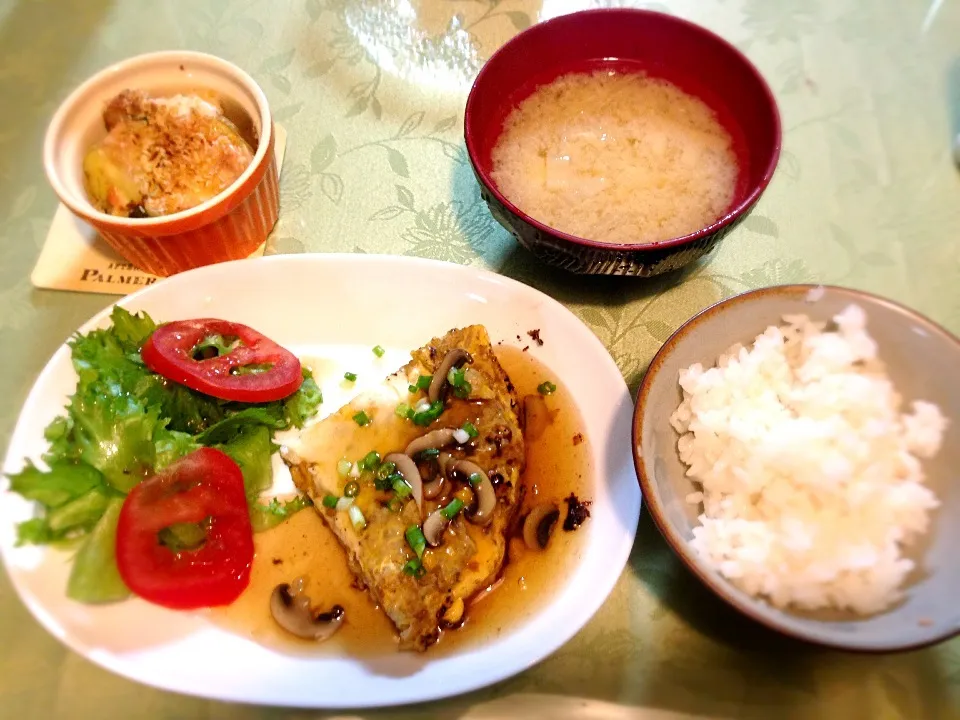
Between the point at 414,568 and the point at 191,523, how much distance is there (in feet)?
2.10

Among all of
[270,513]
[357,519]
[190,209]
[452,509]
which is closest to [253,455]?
[270,513]

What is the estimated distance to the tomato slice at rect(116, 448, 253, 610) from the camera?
5.67ft

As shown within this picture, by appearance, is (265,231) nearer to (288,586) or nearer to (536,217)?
(536,217)

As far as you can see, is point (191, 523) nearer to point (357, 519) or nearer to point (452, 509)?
point (357, 519)

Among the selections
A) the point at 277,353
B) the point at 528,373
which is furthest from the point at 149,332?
the point at 528,373

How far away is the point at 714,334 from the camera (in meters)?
1.68

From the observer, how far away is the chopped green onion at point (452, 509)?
5.86 ft

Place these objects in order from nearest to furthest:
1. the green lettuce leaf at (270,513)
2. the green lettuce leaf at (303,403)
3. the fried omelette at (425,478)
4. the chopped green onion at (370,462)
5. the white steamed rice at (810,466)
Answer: the white steamed rice at (810,466) → the fried omelette at (425,478) → the chopped green onion at (370,462) → the green lettuce leaf at (270,513) → the green lettuce leaf at (303,403)

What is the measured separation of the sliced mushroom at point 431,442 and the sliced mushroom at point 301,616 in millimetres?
484

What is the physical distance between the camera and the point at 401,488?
1.79 m

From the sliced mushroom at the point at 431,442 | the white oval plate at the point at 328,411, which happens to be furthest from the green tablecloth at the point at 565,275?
the sliced mushroom at the point at 431,442

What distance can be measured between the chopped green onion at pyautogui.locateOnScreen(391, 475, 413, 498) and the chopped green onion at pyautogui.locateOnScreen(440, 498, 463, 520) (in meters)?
0.11

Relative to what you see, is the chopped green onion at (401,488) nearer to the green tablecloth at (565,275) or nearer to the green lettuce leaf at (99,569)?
the green tablecloth at (565,275)

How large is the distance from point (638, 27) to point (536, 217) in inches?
31.3
